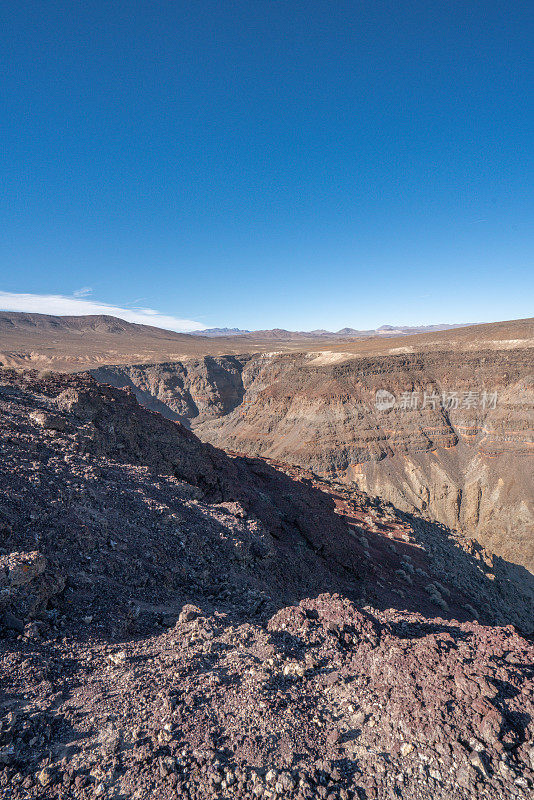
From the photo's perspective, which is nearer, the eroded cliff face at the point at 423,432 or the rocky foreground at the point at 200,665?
the rocky foreground at the point at 200,665

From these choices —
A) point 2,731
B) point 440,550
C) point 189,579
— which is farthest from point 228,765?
point 440,550

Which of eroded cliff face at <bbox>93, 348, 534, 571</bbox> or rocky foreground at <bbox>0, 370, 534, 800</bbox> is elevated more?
rocky foreground at <bbox>0, 370, 534, 800</bbox>

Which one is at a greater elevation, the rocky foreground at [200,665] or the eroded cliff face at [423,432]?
the rocky foreground at [200,665]

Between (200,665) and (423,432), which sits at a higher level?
(200,665)

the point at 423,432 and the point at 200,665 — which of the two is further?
the point at 423,432

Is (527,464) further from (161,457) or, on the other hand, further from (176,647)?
(176,647)
